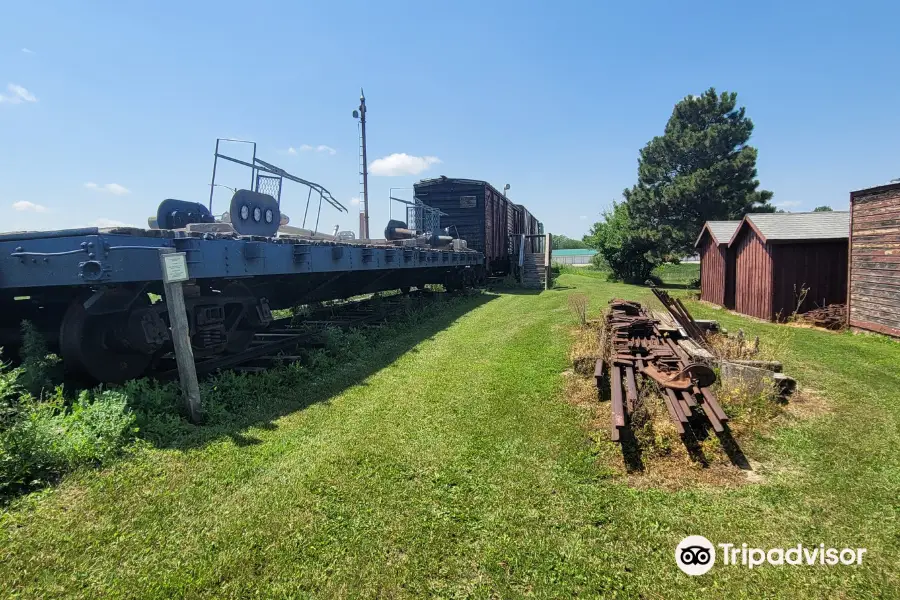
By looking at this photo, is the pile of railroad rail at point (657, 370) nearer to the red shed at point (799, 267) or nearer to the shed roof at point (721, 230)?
the red shed at point (799, 267)

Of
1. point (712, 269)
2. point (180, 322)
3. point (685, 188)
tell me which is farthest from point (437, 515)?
point (685, 188)

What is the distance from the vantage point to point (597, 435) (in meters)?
4.31

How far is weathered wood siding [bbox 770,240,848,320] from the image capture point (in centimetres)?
1241

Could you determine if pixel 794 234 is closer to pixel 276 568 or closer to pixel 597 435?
pixel 597 435

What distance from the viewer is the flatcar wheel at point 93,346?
464cm

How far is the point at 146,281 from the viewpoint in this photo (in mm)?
4457

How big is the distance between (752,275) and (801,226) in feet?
6.14

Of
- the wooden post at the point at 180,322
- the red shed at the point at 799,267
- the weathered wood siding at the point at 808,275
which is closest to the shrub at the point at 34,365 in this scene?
the wooden post at the point at 180,322

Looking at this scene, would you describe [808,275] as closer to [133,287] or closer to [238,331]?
[238,331]

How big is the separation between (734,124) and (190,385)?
1297 inches

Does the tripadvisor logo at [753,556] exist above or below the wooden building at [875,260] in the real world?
below

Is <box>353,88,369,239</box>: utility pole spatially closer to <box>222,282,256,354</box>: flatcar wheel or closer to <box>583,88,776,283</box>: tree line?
<box>222,282,256,354</box>: flatcar wheel

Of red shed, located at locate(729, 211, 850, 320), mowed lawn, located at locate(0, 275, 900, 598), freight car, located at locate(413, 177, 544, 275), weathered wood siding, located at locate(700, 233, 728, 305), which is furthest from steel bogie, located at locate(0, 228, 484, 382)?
weathered wood siding, located at locate(700, 233, 728, 305)

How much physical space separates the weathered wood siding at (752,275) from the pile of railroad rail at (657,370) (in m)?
6.78
